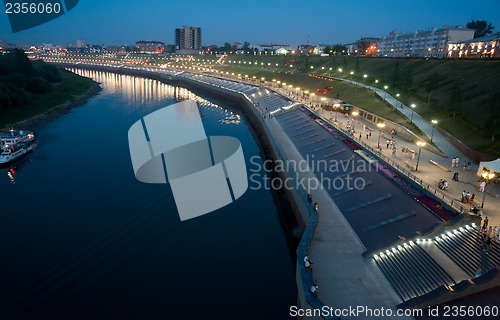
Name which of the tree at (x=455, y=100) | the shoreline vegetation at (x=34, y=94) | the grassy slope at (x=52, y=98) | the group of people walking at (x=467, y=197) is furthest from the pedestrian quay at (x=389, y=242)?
the shoreline vegetation at (x=34, y=94)

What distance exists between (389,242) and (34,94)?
56898 millimetres

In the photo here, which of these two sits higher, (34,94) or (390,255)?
(34,94)

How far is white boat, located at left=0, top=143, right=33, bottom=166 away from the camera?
29.2m

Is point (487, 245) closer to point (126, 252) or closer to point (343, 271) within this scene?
point (343, 271)

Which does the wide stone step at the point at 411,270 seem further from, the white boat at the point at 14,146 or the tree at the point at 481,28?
the tree at the point at 481,28

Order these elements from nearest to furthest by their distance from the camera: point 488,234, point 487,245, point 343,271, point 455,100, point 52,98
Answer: point 487,245
point 488,234
point 343,271
point 455,100
point 52,98

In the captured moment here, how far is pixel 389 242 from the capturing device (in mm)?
14664

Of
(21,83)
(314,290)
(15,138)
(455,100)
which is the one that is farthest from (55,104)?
(314,290)

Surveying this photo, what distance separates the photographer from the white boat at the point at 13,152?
29.2 meters

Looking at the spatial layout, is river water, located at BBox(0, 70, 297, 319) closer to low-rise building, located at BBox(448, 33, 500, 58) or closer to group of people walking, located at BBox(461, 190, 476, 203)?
group of people walking, located at BBox(461, 190, 476, 203)

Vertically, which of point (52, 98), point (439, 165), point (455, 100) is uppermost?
point (455, 100)

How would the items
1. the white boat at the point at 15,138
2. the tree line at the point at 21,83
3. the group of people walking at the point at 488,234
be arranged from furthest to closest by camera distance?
the tree line at the point at 21,83 → the white boat at the point at 15,138 → the group of people walking at the point at 488,234

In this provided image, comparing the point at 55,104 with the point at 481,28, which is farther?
the point at 481,28

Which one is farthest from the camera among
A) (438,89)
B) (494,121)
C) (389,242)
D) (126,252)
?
(438,89)
